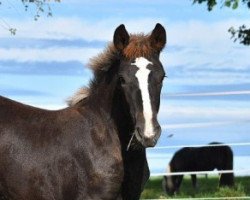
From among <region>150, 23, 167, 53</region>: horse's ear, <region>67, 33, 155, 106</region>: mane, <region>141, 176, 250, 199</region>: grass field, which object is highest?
<region>150, 23, 167, 53</region>: horse's ear

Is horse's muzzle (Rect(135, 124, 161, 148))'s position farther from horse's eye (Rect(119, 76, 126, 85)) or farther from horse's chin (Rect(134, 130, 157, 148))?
horse's eye (Rect(119, 76, 126, 85))

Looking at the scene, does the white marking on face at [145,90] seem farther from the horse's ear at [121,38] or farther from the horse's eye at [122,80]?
the horse's ear at [121,38]

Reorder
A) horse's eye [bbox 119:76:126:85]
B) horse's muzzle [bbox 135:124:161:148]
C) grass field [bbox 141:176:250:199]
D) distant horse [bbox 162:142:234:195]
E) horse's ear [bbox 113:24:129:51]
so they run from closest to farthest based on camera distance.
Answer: horse's muzzle [bbox 135:124:161:148]
horse's eye [bbox 119:76:126:85]
horse's ear [bbox 113:24:129:51]
grass field [bbox 141:176:250:199]
distant horse [bbox 162:142:234:195]

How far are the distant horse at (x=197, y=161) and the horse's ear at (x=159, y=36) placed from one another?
37.0 ft

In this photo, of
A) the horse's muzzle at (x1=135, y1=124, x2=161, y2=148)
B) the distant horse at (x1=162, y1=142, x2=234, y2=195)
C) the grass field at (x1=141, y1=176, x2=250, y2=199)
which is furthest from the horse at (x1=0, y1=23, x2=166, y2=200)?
the distant horse at (x1=162, y1=142, x2=234, y2=195)

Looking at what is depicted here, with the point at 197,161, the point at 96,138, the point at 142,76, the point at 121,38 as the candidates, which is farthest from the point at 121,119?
the point at 197,161

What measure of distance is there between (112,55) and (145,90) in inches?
25.4

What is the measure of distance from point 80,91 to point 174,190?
11.7 m

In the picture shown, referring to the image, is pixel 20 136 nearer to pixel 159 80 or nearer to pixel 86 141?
pixel 86 141

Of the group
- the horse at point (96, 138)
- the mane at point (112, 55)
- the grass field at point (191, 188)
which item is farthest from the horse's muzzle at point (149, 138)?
the grass field at point (191, 188)

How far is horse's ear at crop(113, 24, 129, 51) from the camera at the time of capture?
15.9ft

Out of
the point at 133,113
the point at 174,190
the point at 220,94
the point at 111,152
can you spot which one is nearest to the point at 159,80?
the point at 133,113

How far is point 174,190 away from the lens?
1670 centimetres

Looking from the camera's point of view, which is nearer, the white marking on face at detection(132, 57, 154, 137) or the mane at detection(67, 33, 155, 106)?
the white marking on face at detection(132, 57, 154, 137)
